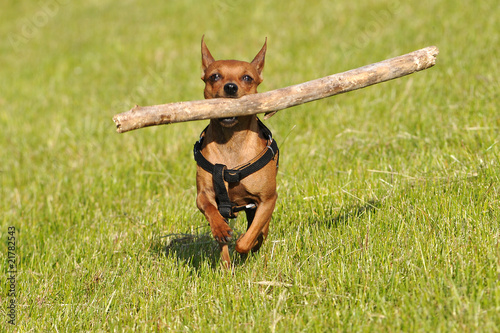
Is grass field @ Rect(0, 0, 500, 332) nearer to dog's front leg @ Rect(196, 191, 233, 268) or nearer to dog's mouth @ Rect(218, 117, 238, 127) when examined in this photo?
dog's front leg @ Rect(196, 191, 233, 268)

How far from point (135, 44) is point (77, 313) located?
9482mm

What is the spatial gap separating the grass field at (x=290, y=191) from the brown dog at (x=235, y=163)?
414 millimetres

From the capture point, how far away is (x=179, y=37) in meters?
12.8

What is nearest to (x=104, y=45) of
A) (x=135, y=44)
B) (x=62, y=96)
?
(x=135, y=44)

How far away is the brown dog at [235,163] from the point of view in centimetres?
421

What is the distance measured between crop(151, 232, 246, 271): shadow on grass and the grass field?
2cm

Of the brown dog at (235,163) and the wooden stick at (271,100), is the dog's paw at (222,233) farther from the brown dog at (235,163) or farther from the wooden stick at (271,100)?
the wooden stick at (271,100)

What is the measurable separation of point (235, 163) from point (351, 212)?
1219 millimetres

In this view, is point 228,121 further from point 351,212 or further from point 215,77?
point 351,212

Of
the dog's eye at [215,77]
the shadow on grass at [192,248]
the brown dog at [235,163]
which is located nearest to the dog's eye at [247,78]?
the brown dog at [235,163]

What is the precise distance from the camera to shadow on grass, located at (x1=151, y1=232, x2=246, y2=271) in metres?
4.93

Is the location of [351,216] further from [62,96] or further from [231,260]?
[62,96]

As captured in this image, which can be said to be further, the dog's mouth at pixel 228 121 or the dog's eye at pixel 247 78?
the dog's eye at pixel 247 78

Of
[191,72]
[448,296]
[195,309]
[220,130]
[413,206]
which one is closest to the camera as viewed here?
[448,296]
